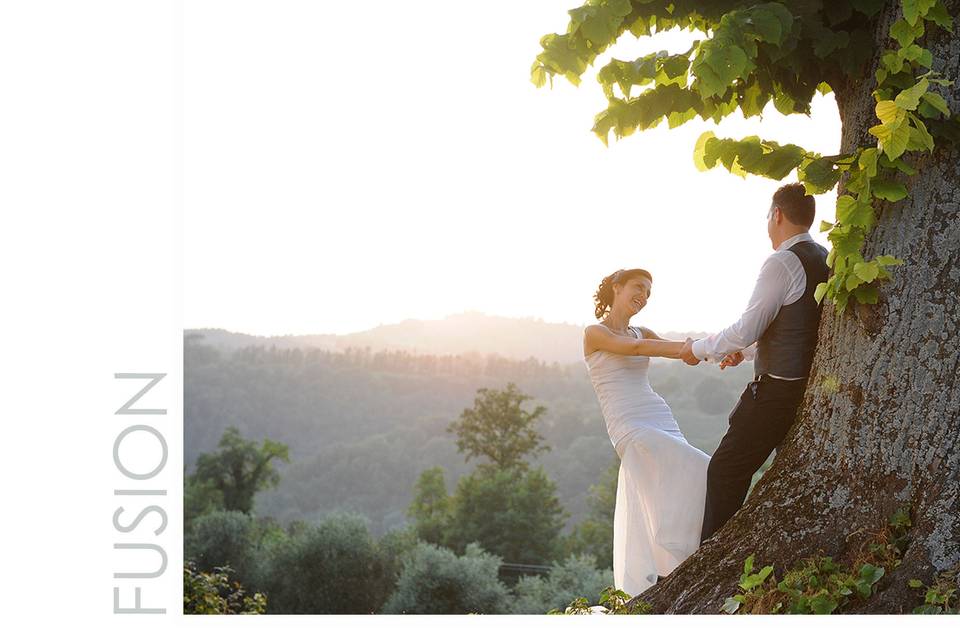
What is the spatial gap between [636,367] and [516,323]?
101 ft

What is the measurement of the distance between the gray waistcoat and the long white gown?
751 millimetres

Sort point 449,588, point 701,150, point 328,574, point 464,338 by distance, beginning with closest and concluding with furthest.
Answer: point 701,150
point 449,588
point 328,574
point 464,338

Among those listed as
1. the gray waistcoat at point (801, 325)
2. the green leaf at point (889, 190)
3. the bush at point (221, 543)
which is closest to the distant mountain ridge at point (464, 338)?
the bush at point (221, 543)

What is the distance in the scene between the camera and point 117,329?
15.1ft

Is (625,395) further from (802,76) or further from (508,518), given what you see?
(508,518)

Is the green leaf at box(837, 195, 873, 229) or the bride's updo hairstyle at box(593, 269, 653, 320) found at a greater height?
the green leaf at box(837, 195, 873, 229)

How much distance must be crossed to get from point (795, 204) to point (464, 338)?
35548 millimetres

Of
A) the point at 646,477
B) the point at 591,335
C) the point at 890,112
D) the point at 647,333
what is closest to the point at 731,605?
the point at 646,477

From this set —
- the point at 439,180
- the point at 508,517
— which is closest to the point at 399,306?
the point at 439,180

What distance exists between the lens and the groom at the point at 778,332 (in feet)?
15.5

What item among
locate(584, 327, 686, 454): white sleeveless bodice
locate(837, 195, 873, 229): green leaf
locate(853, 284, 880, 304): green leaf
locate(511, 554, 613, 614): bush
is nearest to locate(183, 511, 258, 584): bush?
locate(511, 554, 613, 614): bush

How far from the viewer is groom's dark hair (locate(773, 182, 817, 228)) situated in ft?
15.7

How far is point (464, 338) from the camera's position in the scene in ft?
132

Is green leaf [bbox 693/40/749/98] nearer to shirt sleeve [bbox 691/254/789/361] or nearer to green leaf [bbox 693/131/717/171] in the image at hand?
green leaf [bbox 693/131/717/171]
